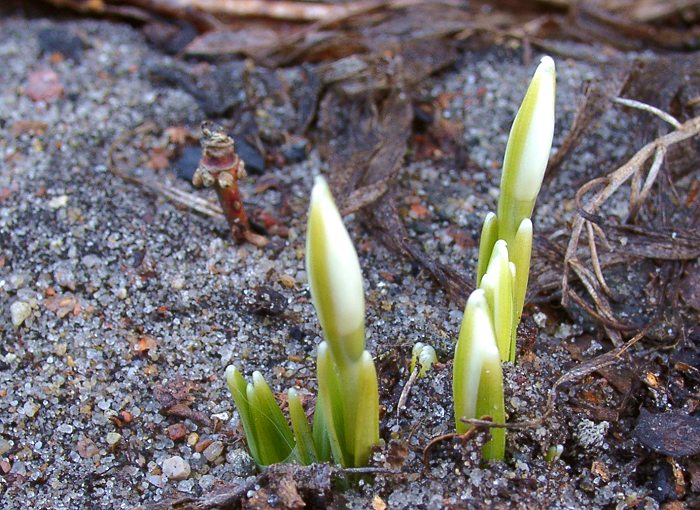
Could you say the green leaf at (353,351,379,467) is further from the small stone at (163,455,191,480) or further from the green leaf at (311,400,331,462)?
the small stone at (163,455,191,480)

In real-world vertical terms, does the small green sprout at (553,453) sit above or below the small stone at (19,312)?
Answer: below

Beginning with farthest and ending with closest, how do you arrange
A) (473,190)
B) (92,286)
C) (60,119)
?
(60,119), (473,190), (92,286)

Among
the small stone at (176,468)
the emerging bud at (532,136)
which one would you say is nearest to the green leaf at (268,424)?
the small stone at (176,468)

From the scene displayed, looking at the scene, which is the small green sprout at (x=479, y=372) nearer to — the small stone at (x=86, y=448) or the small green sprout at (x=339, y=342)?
the small green sprout at (x=339, y=342)

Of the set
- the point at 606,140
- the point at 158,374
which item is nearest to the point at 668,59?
the point at 606,140

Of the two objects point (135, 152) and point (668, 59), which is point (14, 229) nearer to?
point (135, 152)

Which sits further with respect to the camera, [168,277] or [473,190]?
[473,190]
